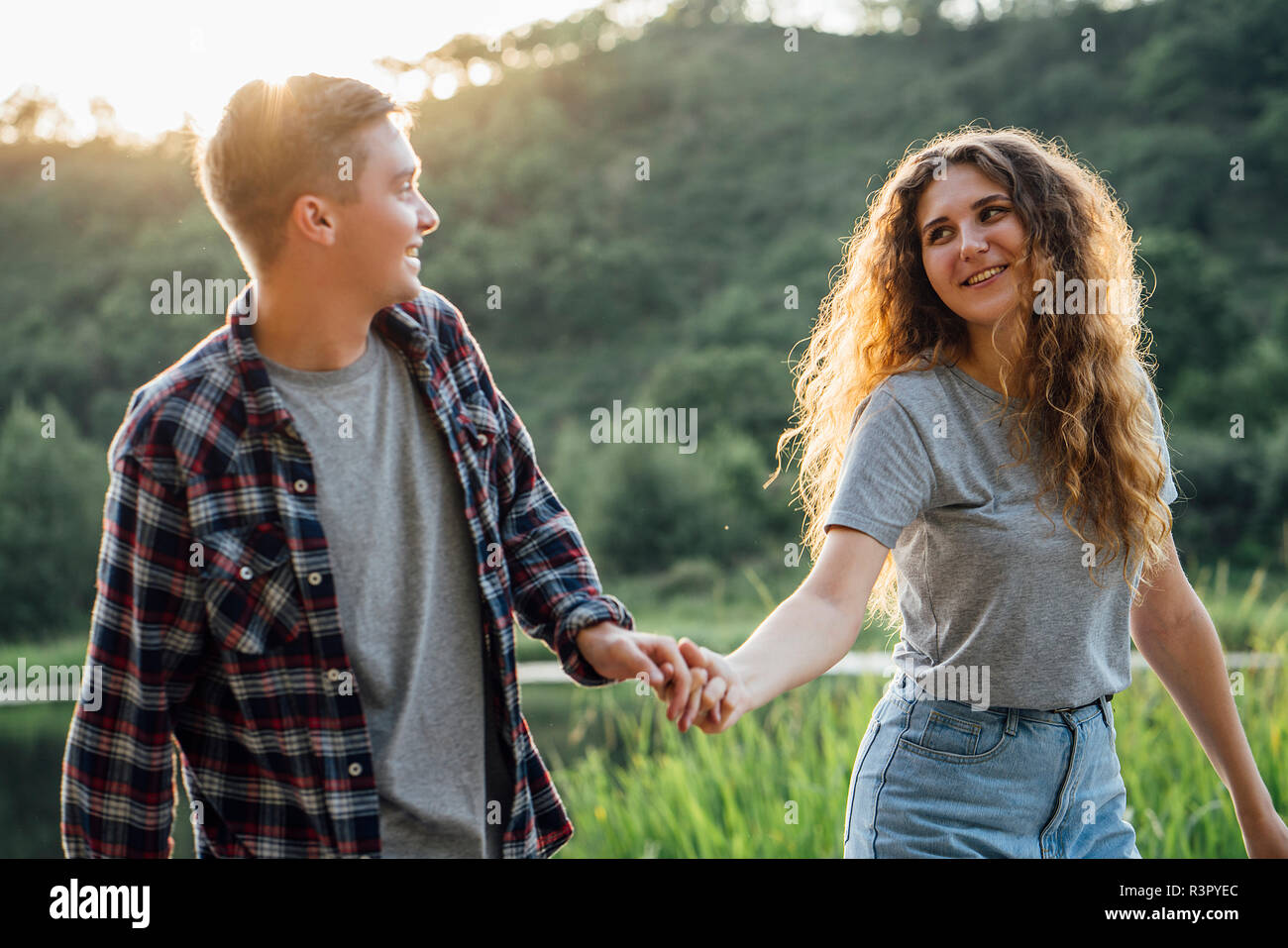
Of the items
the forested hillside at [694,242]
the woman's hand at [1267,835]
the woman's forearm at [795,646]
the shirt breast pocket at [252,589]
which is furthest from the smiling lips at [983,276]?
the forested hillside at [694,242]

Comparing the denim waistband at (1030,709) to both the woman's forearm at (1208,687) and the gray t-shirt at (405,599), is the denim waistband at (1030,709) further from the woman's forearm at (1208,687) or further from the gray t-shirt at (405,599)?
the gray t-shirt at (405,599)

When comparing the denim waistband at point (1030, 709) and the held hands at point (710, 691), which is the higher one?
the held hands at point (710, 691)

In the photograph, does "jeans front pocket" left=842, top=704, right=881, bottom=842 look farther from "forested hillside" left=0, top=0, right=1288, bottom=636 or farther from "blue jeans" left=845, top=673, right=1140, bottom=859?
"forested hillside" left=0, top=0, right=1288, bottom=636

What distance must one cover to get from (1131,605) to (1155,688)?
2547 millimetres

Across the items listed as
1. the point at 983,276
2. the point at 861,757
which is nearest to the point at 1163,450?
the point at 983,276

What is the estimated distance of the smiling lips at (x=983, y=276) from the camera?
1575 millimetres

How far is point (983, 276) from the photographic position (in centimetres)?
158

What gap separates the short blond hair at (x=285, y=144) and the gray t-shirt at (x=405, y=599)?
20cm

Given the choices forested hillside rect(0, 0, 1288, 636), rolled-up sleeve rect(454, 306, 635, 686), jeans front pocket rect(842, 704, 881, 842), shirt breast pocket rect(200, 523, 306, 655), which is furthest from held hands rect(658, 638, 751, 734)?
forested hillside rect(0, 0, 1288, 636)

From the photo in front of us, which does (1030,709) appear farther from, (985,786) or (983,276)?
(983,276)

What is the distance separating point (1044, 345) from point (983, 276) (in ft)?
0.41

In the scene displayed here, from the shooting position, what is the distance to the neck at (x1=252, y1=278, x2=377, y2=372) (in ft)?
4.64

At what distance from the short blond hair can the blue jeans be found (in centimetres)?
99

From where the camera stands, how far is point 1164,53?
17.6m
